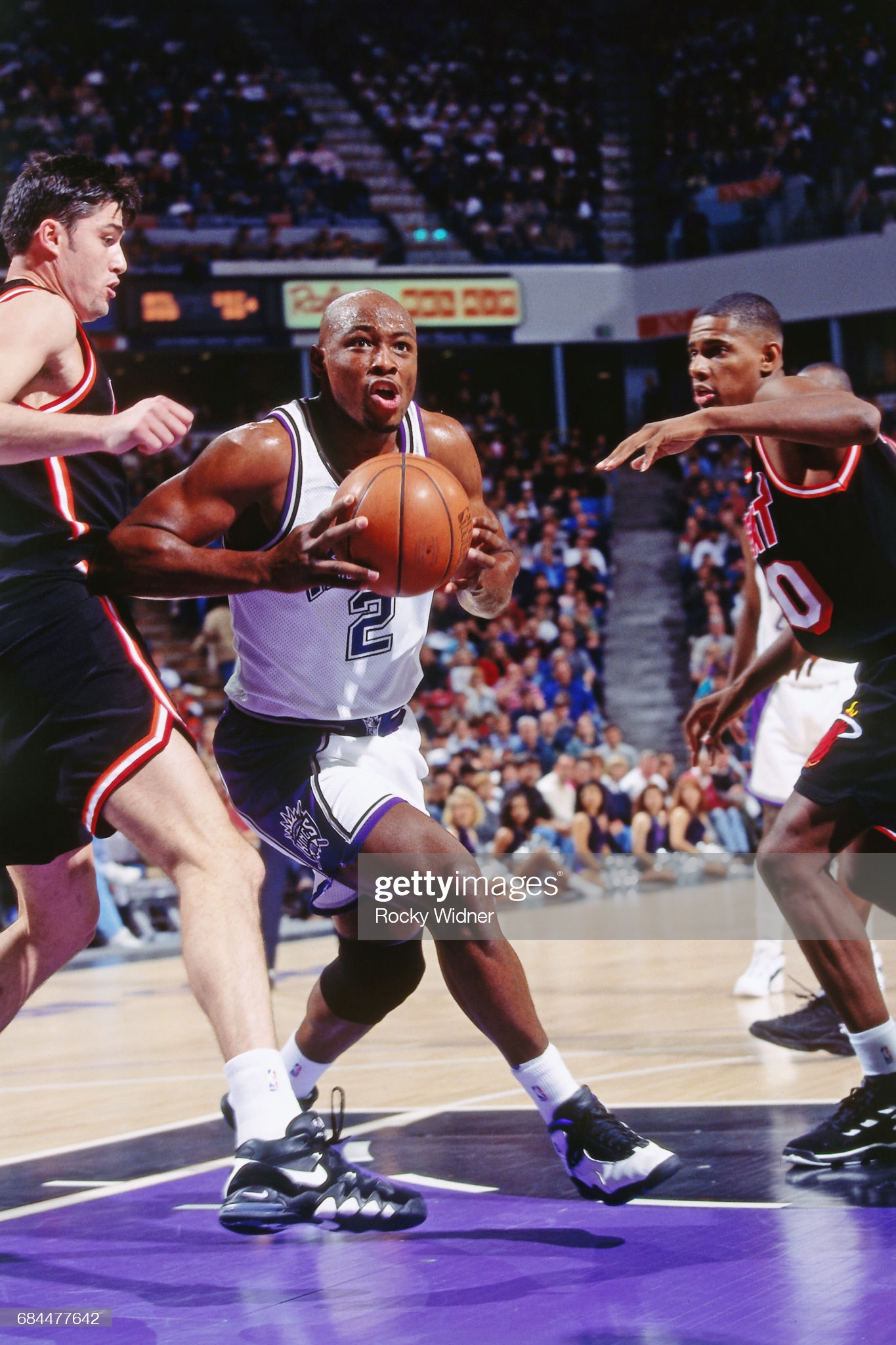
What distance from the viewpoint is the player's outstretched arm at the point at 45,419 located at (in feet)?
9.19

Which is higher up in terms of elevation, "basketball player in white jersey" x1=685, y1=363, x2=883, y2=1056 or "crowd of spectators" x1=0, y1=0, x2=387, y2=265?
"crowd of spectators" x1=0, y1=0, x2=387, y2=265

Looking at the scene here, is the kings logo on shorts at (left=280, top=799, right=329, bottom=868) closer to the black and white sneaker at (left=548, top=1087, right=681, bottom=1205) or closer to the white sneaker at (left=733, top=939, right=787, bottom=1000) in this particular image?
the black and white sneaker at (left=548, top=1087, right=681, bottom=1205)

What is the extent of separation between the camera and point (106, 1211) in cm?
372

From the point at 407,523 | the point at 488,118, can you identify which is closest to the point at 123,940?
the point at 407,523

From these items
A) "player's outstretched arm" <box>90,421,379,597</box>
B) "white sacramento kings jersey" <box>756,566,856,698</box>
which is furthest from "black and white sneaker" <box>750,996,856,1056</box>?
"player's outstretched arm" <box>90,421,379,597</box>

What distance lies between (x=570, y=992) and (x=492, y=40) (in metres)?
18.5

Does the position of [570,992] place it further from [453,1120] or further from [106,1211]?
[106,1211]

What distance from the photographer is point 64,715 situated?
9.94 ft

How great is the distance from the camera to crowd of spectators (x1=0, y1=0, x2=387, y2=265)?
18312mm

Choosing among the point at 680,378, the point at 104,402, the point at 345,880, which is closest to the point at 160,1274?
the point at 345,880

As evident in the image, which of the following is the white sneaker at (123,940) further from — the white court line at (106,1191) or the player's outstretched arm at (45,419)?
the player's outstretched arm at (45,419)

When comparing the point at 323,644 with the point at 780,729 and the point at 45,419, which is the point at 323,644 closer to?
the point at 45,419

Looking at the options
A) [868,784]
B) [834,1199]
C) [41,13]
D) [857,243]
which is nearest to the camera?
[834,1199]

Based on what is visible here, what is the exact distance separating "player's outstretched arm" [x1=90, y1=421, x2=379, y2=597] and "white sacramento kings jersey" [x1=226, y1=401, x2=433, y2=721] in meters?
0.13
